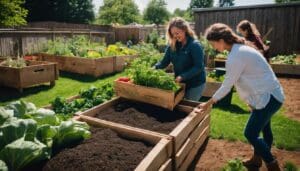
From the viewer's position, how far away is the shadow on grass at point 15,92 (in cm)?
703

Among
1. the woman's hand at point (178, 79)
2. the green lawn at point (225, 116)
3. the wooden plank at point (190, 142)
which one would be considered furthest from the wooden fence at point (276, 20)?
the woman's hand at point (178, 79)

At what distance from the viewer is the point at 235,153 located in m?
4.61

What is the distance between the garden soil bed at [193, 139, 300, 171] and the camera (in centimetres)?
421

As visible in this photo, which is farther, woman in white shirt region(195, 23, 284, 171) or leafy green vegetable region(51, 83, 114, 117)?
leafy green vegetable region(51, 83, 114, 117)

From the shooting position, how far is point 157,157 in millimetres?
2908

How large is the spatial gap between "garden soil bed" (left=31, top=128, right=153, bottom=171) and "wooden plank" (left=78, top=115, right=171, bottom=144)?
0.09 meters

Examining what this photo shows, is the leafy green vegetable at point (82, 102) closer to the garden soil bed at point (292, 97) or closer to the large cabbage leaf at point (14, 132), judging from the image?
the large cabbage leaf at point (14, 132)

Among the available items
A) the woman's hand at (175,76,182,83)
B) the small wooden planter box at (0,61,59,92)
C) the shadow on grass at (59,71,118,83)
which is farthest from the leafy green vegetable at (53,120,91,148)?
the shadow on grass at (59,71,118,83)

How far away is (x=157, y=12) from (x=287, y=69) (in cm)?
6190

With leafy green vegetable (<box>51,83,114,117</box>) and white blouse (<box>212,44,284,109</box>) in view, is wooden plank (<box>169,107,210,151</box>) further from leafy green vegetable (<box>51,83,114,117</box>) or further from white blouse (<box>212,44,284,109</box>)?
leafy green vegetable (<box>51,83,114,117</box>)

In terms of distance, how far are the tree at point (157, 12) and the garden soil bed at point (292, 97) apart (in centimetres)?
6186

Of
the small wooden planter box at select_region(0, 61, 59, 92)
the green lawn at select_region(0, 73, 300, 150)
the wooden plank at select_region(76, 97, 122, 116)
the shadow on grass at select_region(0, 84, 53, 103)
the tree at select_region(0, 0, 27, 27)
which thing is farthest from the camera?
the tree at select_region(0, 0, 27, 27)

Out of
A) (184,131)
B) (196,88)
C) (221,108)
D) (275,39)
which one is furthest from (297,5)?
(184,131)

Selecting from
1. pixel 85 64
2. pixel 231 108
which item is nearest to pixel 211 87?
pixel 231 108
